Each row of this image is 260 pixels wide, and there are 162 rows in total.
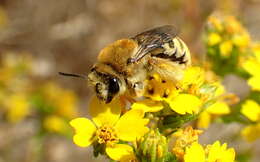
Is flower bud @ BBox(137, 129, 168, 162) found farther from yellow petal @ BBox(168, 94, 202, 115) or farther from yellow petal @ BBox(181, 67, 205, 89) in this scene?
yellow petal @ BBox(181, 67, 205, 89)

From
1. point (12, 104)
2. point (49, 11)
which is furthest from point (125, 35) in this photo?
point (12, 104)

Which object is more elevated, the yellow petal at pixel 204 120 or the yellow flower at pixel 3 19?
the yellow flower at pixel 3 19

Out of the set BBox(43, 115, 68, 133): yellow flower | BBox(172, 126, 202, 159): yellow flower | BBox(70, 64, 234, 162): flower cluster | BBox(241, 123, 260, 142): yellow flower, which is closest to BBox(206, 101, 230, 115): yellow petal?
BBox(70, 64, 234, 162): flower cluster

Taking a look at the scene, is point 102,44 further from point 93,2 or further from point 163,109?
point 163,109

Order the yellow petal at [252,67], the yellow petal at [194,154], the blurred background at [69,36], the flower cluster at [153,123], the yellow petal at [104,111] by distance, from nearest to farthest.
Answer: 1. the yellow petal at [194,154]
2. the flower cluster at [153,123]
3. the yellow petal at [104,111]
4. the yellow petal at [252,67]
5. the blurred background at [69,36]

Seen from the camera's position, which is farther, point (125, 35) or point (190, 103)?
point (125, 35)

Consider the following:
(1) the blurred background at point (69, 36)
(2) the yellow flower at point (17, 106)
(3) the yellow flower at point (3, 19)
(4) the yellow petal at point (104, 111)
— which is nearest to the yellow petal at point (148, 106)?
(4) the yellow petal at point (104, 111)

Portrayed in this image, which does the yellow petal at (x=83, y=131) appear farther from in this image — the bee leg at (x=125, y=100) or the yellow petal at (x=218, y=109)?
the yellow petal at (x=218, y=109)
